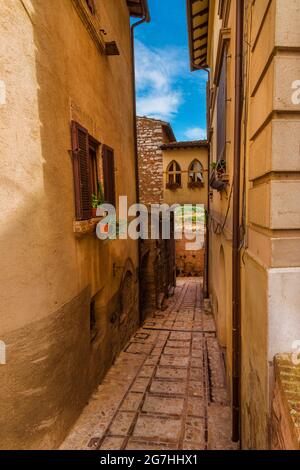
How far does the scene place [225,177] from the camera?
4809mm

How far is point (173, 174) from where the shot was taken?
18.2m

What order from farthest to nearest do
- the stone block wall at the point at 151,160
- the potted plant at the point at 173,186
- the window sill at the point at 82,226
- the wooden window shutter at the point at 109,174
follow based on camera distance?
the stone block wall at the point at 151,160, the potted plant at the point at 173,186, the wooden window shutter at the point at 109,174, the window sill at the point at 82,226

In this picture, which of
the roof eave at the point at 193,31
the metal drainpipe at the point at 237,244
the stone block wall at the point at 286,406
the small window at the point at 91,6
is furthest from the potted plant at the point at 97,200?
the roof eave at the point at 193,31

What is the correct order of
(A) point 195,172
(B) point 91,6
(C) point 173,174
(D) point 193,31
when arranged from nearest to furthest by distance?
(B) point 91,6 < (D) point 193,31 < (A) point 195,172 < (C) point 173,174

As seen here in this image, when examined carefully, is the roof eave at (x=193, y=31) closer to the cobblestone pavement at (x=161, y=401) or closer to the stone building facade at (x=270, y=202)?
the stone building facade at (x=270, y=202)

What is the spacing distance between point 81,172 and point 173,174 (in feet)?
46.6

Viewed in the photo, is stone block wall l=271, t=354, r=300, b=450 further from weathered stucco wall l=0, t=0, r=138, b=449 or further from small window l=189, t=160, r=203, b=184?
small window l=189, t=160, r=203, b=184

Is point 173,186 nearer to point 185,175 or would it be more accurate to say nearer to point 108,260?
point 185,175

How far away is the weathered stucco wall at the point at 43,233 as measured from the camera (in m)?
3.12

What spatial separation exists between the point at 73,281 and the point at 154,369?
132 inches

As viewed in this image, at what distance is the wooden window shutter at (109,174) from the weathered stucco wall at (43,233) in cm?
81

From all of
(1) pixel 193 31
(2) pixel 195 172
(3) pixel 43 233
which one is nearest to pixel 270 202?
(3) pixel 43 233

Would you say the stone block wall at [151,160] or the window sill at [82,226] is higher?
the stone block wall at [151,160]
